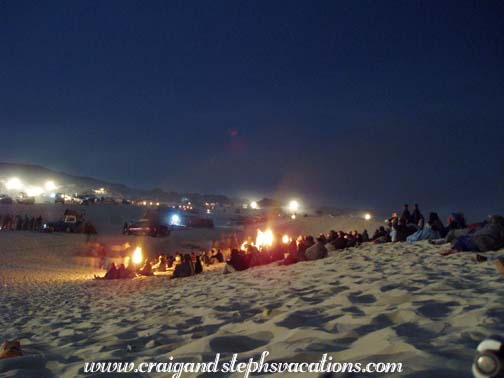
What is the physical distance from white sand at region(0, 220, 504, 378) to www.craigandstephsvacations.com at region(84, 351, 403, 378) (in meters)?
0.09

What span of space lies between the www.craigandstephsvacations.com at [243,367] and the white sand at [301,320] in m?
0.09

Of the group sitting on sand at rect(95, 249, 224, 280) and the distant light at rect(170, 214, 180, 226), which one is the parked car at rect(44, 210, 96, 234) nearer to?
the group sitting on sand at rect(95, 249, 224, 280)

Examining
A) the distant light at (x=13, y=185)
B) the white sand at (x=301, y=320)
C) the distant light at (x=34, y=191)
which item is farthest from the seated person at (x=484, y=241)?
the distant light at (x=13, y=185)

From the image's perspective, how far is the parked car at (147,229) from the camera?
2909 cm

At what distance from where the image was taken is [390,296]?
4.57m

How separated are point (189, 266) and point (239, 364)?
944 centimetres

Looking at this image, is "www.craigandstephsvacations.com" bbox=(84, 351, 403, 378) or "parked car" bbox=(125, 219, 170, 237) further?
"parked car" bbox=(125, 219, 170, 237)

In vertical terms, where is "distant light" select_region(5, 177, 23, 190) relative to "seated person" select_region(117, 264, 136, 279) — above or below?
above

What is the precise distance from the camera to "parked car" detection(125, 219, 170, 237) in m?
29.1

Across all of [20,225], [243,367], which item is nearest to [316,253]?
[243,367]

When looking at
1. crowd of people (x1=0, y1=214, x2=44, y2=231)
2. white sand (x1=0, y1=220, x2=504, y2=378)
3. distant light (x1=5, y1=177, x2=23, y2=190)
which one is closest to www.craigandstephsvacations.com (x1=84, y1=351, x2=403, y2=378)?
white sand (x1=0, y1=220, x2=504, y2=378)

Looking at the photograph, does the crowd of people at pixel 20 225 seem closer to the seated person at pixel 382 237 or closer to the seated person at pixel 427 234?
the seated person at pixel 382 237

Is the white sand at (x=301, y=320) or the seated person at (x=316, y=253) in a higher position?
the seated person at (x=316, y=253)

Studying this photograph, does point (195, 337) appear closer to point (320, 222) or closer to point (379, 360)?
point (379, 360)
